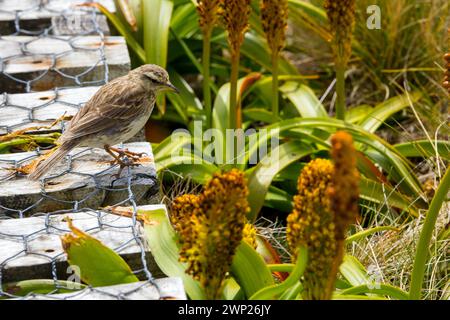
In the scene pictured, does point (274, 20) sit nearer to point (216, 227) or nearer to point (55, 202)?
point (55, 202)

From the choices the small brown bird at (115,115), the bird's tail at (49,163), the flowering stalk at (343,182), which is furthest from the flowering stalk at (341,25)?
the flowering stalk at (343,182)

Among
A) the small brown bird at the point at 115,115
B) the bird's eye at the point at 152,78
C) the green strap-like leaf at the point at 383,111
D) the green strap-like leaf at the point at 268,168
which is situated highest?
the bird's eye at the point at 152,78

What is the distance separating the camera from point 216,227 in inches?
105

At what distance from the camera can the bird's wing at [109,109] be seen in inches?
166

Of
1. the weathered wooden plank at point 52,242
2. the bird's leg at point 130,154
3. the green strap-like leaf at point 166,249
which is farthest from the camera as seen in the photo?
the bird's leg at point 130,154

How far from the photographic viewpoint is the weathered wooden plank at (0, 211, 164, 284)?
331cm

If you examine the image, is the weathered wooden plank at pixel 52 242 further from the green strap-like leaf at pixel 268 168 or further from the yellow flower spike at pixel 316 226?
the green strap-like leaf at pixel 268 168

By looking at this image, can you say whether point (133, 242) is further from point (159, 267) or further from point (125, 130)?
point (125, 130)

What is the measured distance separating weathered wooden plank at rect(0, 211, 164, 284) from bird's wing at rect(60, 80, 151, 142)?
23.9 inches

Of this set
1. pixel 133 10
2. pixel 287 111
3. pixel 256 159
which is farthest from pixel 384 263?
pixel 133 10

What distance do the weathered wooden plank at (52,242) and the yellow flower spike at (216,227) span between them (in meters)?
0.62

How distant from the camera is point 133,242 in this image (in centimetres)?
343

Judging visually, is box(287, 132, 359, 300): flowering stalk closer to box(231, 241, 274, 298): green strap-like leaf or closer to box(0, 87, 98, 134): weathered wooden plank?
box(231, 241, 274, 298): green strap-like leaf

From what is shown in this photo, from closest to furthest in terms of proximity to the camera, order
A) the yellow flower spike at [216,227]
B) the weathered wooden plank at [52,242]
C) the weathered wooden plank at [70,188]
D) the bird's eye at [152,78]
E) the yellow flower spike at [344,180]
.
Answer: the yellow flower spike at [344,180], the yellow flower spike at [216,227], the weathered wooden plank at [52,242], the weathered wooden plank at [70,188], the bird's eye at [152,78]
